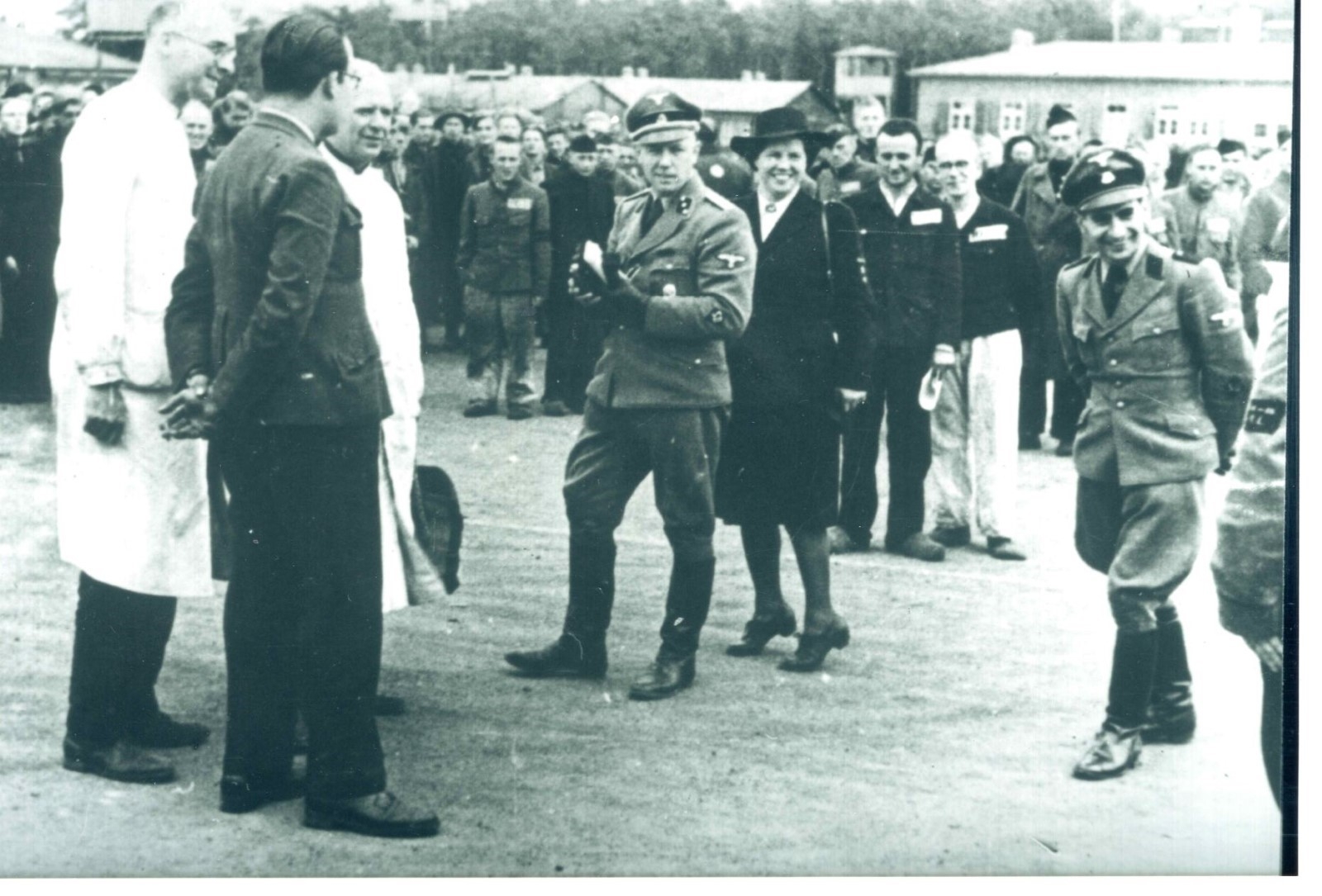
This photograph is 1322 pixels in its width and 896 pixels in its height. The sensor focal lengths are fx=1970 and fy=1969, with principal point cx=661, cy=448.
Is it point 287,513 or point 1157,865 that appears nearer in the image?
point 287,513

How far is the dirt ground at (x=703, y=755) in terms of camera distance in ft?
14.7

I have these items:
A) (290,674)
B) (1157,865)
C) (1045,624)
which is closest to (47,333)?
(290,674)

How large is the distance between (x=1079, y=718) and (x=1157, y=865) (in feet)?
1.44

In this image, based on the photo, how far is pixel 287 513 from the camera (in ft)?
13.9

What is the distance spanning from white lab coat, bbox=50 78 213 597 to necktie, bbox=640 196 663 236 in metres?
Answer: 1.24

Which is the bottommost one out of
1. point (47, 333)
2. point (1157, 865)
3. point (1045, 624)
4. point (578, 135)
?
point (1157, 865)

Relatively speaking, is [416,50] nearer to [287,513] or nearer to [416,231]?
[287,513]

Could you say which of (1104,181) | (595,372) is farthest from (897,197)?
(1104,181)

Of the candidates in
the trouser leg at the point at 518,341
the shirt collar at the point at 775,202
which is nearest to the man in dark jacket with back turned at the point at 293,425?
the shirt collar at the point at 775,202

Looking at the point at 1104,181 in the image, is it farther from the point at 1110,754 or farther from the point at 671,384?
the point at 1110,754

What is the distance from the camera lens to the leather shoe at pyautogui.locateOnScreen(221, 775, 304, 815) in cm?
444

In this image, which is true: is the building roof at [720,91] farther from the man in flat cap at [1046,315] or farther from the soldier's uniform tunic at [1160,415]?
the soldier's uniform tunic at [1160,415]

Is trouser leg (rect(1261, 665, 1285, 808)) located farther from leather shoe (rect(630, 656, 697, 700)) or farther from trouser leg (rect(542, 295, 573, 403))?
trouser leg (rect(542, 295, 573, 403))

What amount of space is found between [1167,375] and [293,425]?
2.11 m
